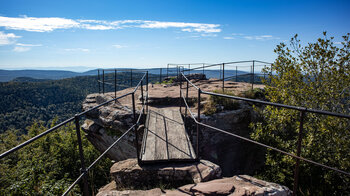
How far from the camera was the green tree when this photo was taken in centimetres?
498

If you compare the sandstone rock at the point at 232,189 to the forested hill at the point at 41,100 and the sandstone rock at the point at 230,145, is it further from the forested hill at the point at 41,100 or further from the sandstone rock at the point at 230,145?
the forested hill at the point at 41,100

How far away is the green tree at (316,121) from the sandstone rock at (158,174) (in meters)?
2.70

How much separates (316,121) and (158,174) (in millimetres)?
4998

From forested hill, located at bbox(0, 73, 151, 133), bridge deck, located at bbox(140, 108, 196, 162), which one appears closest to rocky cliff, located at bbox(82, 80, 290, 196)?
bridge deck, located at bbox(140, 108, 196, 162)

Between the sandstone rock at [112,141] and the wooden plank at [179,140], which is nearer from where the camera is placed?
the wooden plank at [179,140]

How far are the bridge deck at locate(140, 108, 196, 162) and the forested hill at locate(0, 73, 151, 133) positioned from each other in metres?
56.2

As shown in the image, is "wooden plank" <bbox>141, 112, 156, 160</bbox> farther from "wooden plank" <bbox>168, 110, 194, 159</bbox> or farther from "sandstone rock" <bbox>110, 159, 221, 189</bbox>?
"wooden plank" <bbox>168, 110, 194, 159</bbox>

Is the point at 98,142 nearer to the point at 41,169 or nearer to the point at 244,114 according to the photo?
the point at 41,169

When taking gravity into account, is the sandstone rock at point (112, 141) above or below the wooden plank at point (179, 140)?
below

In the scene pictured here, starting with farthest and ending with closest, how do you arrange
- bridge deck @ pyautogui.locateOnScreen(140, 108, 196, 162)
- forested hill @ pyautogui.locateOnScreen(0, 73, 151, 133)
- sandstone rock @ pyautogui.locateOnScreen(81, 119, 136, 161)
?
1. forested hill @ pyautogui.locateOnScreen(0, 73, 151, 133)
2. sandstone rock @ pyautogui.locateOnScreen(81, 119, 136, 161)
3. bridge deck @ pyautogui.locateOnScreen(140, 108, 196, 162)

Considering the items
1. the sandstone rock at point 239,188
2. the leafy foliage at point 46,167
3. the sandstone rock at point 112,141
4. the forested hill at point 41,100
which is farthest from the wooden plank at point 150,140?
the forested hill at point 41,100

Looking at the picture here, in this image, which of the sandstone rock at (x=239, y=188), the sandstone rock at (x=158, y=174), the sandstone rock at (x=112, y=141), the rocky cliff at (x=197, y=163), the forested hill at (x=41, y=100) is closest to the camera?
the sandstone rock at (x=239, y=188)

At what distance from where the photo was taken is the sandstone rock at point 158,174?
329cm

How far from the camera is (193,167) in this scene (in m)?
3.44
